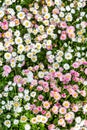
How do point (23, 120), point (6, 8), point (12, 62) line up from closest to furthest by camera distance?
1. point (23, 120)
2. point (12, 62)
3. point (6, 8)

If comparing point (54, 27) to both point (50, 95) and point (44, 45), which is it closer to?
point (44, 45)

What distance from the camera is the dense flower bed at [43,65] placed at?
162 inches

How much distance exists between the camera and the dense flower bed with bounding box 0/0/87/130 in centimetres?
412

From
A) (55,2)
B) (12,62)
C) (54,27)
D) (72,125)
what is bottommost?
(72,125)

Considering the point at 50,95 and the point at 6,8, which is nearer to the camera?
the point at 50,95

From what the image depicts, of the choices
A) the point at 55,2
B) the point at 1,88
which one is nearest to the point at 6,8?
the point at 55,2

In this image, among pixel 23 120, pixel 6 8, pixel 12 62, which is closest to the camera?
pixel 23 120

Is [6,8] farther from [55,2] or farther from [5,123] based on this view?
[5,123]

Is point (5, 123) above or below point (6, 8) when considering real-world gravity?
below

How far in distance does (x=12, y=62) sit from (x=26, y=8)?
26.3 inches

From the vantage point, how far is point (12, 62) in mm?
4391

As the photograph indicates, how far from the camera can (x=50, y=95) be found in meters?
4.21

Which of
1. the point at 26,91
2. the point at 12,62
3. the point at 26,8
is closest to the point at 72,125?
the point at 26,91

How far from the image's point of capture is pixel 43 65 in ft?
14.5
